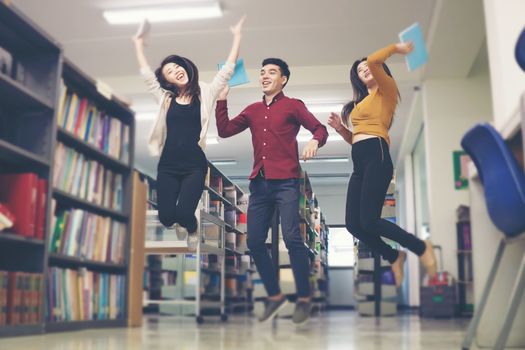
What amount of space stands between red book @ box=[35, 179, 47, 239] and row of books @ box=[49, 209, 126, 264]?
13cm

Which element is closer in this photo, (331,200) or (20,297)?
(331,200)

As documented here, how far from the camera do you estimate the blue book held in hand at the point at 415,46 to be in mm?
404

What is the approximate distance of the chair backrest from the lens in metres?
1.83

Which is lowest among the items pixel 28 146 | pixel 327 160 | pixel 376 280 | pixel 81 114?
pixel 376 280

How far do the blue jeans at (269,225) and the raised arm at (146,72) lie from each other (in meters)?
0.12

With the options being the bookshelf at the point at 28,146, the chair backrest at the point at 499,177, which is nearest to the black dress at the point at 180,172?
the chair backrest at the point at 499,177

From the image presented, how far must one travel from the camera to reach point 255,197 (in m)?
0.46

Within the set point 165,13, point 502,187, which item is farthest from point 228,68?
point 502,187

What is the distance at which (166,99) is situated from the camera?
1.58 feet

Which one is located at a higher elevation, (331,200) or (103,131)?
(103,131)

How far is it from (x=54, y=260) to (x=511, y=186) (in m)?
3.62

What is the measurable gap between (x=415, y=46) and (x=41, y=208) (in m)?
3.71

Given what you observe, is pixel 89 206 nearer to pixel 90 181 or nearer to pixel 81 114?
pixel 90 181

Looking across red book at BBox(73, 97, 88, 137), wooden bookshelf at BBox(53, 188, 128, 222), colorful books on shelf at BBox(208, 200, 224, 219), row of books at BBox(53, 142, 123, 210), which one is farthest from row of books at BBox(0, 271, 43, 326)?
colorful books on shelf at BBox(208, 200, 224, 219)
